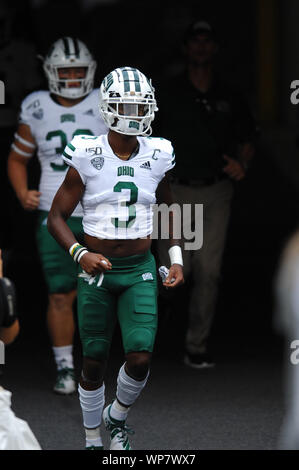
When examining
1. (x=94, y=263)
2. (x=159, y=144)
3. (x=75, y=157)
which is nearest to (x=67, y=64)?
(x=159, y=144)

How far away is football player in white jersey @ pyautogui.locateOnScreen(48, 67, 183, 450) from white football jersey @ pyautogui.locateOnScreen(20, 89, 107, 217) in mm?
1160

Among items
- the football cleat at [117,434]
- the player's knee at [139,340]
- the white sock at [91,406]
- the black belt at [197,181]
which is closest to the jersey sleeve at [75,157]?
the player's knee at [139,340]

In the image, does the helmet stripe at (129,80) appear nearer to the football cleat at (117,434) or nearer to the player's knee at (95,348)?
the player's knee at (95,348)

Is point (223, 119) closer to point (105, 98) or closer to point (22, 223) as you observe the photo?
point (105, 98)

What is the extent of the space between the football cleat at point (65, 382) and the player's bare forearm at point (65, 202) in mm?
1570

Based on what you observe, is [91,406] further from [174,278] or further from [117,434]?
[174,278]

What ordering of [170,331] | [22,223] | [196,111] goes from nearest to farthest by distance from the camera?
[196,111] → [170,331] → [22,223]

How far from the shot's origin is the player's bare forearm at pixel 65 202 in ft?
17.8

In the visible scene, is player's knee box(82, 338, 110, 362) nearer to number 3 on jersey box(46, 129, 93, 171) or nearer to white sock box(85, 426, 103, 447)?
white sock box(85, 426, 103, 447)

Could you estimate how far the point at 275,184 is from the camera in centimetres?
1579

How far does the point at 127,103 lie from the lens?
536cm

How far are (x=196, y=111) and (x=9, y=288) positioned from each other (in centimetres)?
297

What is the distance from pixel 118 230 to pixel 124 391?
769 mm
